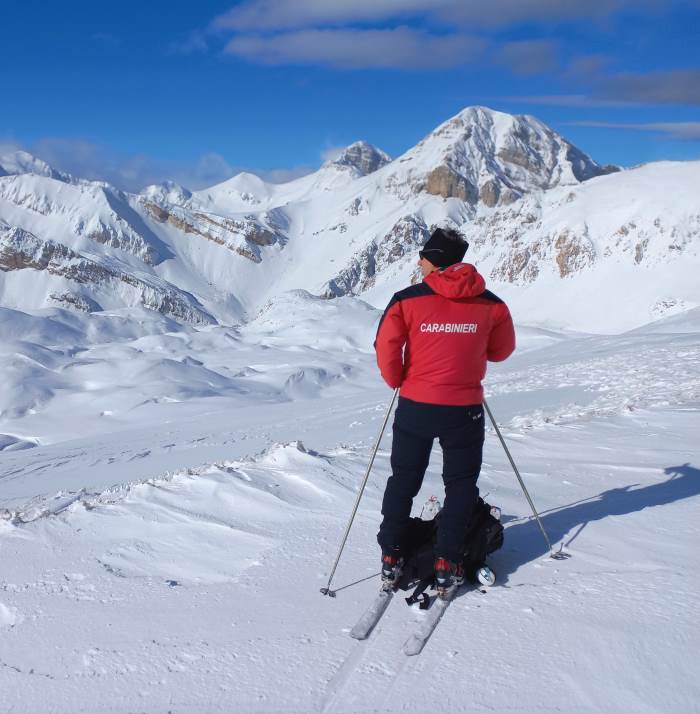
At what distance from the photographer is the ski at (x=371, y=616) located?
333 centimetres

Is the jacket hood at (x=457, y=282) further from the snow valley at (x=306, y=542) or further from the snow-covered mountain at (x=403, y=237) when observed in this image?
the snow-covered mountain at (x=403, y=237)

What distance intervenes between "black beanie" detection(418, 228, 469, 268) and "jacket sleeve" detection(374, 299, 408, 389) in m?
0.31

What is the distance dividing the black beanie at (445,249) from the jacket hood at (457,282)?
0.26 feet

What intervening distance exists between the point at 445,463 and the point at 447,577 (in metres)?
0.59

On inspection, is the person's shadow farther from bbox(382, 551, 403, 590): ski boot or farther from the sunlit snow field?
bbox(382, 551, 403, 590): ski boot

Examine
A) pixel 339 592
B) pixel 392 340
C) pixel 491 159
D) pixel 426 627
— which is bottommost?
pixel 339 592

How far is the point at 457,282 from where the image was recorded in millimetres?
3578

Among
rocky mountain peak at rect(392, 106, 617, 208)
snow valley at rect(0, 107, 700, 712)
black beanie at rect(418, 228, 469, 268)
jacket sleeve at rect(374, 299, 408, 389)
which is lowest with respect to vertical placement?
snow valley at rect(0, 107, 700, 712)

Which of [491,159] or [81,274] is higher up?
[491,159]

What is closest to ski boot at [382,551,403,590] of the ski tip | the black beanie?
the ski tip

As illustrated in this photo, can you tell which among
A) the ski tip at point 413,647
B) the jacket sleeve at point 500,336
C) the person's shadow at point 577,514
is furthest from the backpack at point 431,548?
the jacket sleeve at point 500,336

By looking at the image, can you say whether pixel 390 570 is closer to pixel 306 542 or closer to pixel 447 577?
pixel 447 577

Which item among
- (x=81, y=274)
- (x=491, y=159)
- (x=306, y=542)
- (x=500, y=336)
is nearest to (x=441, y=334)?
(x=500, y=336)

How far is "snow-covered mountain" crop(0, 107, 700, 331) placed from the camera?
208 ft
